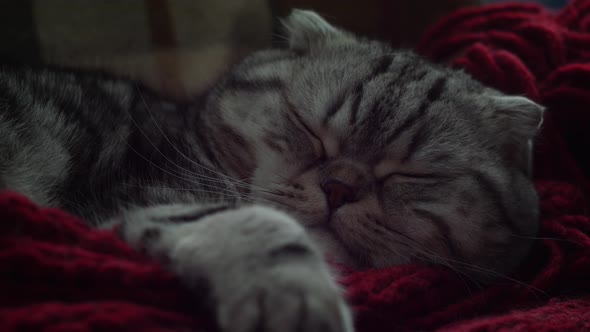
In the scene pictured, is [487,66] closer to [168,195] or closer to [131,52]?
[168,195]

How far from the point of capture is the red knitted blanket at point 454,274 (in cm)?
56

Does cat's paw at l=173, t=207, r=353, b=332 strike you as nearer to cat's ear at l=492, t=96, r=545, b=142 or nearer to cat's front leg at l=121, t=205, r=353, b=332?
cat's front leg at l=121, t=205, r=353, b=332

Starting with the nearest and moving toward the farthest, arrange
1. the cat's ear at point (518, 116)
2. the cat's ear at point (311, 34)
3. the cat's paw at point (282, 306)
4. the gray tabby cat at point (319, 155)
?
1. the cat's paw at point (282, 306)
2. the gray tabby cat at point (319, 155)
3. the cat's ear at point (518, 116)
4. the cat's ear at point (311, 34)

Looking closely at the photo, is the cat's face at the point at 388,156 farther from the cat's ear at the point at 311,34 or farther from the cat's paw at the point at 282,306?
the cat's paw at the point at 282,306

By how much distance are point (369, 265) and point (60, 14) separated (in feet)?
3.77

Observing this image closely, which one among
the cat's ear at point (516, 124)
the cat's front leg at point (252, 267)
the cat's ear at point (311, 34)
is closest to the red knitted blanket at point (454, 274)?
the cat's front leg at point (252, 267)

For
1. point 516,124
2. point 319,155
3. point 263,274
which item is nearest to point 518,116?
point 516,124

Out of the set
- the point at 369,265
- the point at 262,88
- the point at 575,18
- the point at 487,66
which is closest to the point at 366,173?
the point at 369,265

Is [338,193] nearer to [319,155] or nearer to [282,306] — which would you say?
[319,155]

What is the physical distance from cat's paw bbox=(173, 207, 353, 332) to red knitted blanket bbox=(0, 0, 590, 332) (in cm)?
6

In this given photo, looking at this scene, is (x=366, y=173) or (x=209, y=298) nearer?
(x=209, y=298)

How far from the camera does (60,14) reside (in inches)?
55.6

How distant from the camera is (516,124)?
1067mm

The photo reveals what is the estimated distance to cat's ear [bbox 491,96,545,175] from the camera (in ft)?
3.44
